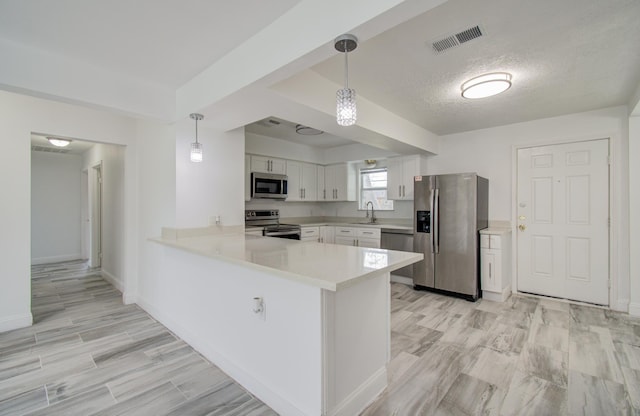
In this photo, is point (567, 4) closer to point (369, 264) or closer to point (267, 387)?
point (369, 264)

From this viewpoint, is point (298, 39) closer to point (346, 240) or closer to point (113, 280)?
point (346, 240)

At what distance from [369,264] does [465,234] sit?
8.65 ft

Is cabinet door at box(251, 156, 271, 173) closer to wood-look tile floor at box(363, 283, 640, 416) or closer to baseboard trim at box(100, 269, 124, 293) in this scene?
baseboard trim at box(100, 269, 124, 293)

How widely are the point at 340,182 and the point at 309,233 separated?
130cm

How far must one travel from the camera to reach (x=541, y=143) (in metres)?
3.80

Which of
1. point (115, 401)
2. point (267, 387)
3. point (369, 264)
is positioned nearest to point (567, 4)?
point (369, 264)

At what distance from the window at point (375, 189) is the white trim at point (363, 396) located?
12.2ft

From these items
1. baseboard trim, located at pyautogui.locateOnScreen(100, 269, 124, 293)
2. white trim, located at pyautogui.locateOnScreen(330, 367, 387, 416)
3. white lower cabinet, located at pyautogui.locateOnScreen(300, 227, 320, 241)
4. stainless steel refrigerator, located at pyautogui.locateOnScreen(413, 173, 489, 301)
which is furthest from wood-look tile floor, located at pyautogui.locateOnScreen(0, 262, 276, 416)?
stainless steel refrigerator, located at pyautogui.locateOnScreen(413, 173, 489, 301)

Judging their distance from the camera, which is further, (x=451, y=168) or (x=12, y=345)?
(x=451, y=168)

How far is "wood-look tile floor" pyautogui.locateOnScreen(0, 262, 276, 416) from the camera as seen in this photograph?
5.99 feet

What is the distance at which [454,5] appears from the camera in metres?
1.63

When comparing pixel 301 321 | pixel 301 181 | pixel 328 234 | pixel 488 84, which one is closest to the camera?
pixel 301 321

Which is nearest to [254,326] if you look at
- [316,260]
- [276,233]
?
[316,260]

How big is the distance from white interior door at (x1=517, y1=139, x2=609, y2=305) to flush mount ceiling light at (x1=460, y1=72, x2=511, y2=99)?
6.02 ft
